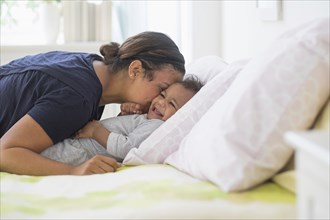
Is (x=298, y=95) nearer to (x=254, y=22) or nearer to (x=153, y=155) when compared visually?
(x=153, y=155)

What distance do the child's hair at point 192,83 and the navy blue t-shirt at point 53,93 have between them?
276mm

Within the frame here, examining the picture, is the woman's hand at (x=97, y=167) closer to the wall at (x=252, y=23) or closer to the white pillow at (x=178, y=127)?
the white pillow at (x=178, y=127)

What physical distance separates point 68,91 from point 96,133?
17 cm

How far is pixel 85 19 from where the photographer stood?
10.5 feet

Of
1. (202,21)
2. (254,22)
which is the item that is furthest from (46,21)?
(254,22)

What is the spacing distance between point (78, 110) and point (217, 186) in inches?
21.9

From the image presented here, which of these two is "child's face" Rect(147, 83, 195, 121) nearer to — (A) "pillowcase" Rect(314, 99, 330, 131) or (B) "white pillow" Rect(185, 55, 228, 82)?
(B) "white pillow" Rect(185, 55, 228, 82)

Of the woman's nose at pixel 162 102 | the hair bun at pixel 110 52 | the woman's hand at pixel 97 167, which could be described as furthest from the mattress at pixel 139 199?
the hair bun at pixel 110 52

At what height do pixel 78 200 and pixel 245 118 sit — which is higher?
pixel 245 118

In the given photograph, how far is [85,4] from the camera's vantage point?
10.5 ft

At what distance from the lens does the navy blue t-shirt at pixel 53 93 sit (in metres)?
1.59

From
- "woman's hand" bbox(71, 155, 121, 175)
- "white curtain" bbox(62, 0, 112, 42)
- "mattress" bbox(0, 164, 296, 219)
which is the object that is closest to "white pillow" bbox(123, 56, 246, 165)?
"woman's hand" bbox(71, 155, 121, 175)

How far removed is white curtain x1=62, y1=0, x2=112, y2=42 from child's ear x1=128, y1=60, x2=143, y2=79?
4.58 feet

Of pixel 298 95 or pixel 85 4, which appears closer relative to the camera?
pixel 298 95
